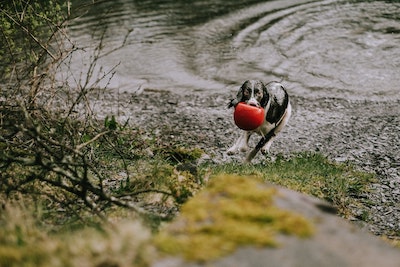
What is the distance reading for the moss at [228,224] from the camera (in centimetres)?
239

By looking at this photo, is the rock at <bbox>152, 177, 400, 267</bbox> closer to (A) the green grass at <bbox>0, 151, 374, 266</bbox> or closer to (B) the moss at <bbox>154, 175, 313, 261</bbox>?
(B) the moss at <bbox>154, 175, 313, 261</bbox>

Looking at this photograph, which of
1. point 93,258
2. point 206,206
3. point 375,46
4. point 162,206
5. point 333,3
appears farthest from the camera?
point 333,3

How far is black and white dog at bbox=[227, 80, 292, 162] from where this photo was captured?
771 cm

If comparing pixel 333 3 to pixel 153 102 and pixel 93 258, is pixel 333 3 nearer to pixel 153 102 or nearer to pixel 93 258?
pixel 153 102

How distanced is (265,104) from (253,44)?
1006cm

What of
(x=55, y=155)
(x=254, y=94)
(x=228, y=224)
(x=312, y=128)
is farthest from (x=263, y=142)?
(x=228, y=224)

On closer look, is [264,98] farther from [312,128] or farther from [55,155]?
[312,128]

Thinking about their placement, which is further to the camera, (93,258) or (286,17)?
(286,17)

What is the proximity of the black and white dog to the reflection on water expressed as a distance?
571 cm

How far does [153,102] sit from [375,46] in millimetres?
8343

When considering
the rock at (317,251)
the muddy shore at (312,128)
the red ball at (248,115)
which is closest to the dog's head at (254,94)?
the red ball at (248,115)

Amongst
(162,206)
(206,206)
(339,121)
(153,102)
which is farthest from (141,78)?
(206,206)

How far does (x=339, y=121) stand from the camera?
11883 millimetres

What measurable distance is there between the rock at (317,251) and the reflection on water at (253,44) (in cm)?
1142
